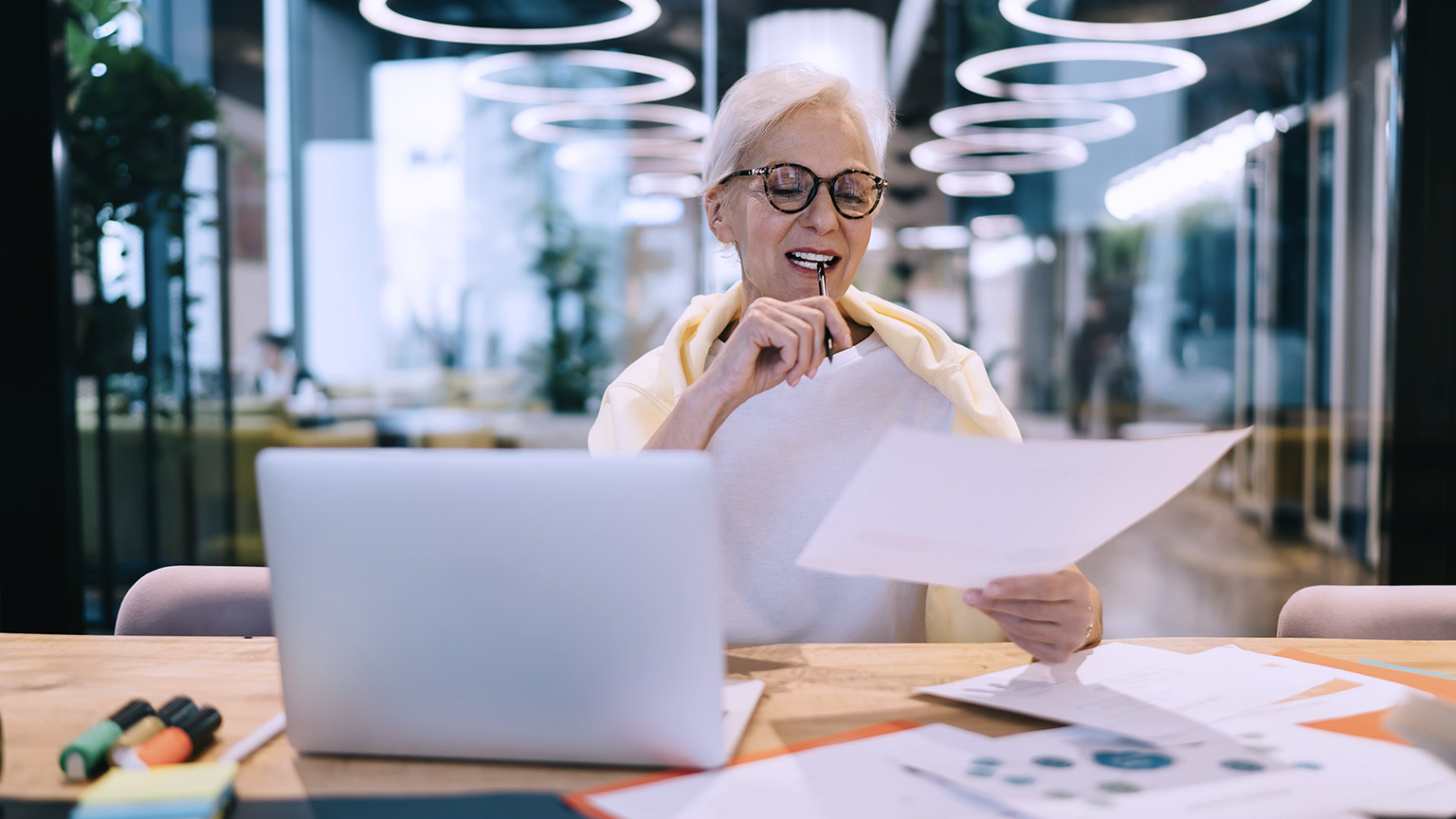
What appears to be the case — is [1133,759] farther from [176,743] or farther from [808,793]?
[176,743]

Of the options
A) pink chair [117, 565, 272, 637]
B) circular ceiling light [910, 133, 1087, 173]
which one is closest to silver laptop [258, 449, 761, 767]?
pink chair [117, 565, 272, 637]

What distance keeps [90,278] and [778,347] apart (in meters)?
3.15

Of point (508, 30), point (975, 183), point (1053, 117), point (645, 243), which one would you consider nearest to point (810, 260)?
point (508, 30)

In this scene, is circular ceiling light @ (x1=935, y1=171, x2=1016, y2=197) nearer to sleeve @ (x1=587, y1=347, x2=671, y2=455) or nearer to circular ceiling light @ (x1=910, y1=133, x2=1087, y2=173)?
circular ceiling light @ (x1=910, y1=133, x2=1087, y2=173)

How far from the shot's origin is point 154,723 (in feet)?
2.85

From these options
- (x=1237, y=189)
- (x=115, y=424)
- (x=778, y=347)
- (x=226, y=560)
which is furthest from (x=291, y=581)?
(x=1237, y=189)

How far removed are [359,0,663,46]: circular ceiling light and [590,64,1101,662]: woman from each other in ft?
9.96

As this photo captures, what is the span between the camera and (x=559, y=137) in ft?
18.2

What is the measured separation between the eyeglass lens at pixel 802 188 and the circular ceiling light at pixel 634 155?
418 centimetres

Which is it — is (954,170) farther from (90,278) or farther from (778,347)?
(778,347)

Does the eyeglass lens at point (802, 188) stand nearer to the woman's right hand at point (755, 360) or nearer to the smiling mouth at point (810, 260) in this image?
the smiling mouth at point (810, 260)

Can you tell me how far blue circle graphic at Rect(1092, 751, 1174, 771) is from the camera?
0.78 m

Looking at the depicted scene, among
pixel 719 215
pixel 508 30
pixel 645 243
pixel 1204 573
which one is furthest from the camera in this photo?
pixel 645 243

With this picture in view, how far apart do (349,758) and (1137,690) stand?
0.75 m
